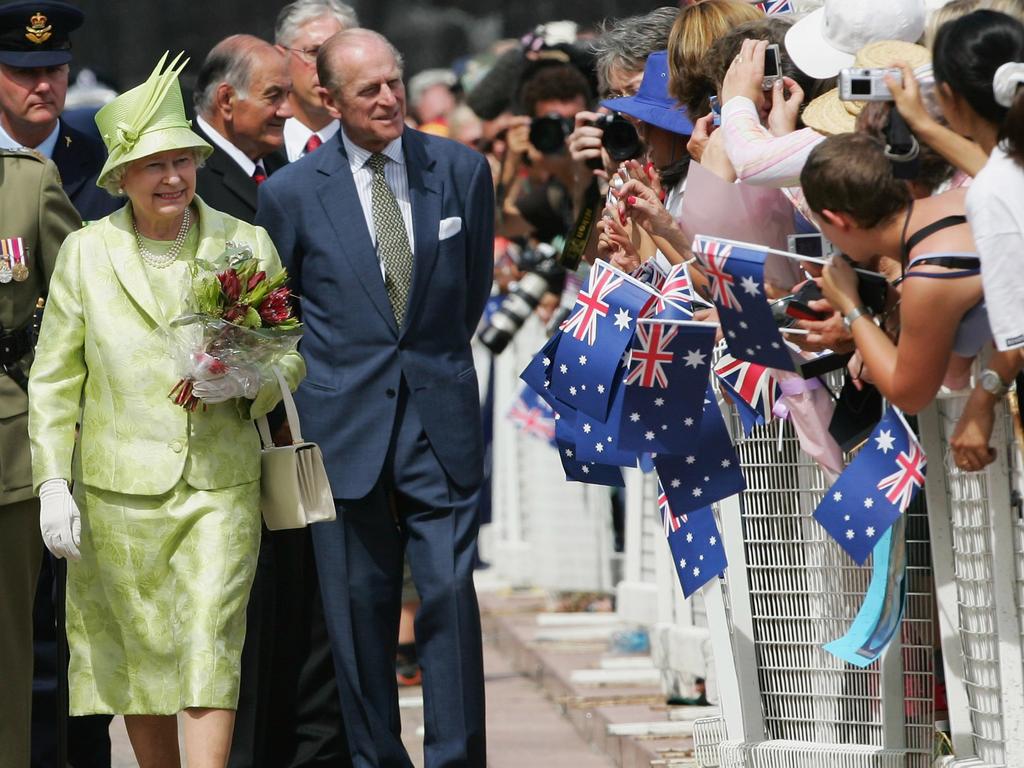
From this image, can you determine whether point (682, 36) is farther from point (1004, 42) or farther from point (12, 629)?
point (12, 629)

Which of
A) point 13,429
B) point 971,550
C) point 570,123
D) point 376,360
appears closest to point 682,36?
point 376,360

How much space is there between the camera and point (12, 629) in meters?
6.32

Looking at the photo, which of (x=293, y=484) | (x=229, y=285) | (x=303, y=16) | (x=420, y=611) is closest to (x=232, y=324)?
(x=229, y=285)

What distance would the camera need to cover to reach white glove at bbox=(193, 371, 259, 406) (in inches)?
229

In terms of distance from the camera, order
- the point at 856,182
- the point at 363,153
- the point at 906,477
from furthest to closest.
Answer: the point at 363,153 → the point at 906,477 → the point at 856,182

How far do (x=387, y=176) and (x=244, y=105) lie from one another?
977 mm

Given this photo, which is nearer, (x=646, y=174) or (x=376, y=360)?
(x=646, y=174)

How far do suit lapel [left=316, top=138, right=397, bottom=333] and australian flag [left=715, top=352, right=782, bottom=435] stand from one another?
1323 millimetres

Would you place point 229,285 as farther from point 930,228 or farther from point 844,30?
point 930,228

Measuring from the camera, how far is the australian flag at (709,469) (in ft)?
18.0

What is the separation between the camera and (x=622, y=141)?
6.47m

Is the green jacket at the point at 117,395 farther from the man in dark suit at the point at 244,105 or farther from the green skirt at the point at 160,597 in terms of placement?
the man in dark suit at the point at 244,105

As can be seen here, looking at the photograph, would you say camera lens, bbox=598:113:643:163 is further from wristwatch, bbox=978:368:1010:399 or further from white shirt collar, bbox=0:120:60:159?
wristwatch, bbox=978:368:1010:399

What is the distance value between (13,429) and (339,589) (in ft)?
3.63
